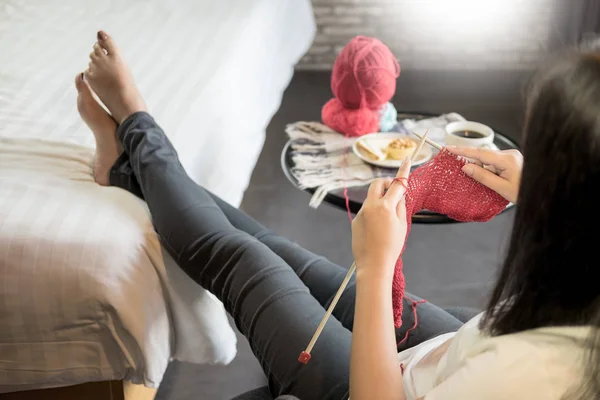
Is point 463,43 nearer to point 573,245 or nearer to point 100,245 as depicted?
point 100,245

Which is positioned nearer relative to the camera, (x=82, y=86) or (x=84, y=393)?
(x=84, y=393)

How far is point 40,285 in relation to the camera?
2.80ft

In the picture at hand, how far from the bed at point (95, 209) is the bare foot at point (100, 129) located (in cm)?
2

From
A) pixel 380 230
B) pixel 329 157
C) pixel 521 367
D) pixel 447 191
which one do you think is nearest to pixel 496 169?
pixel 447 191

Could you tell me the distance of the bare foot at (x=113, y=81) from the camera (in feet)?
3.76

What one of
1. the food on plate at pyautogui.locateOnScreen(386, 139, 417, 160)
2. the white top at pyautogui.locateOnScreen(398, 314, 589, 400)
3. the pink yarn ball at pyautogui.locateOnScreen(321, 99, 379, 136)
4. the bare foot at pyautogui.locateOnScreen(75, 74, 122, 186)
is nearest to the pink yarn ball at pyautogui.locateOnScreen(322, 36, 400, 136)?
the pink yarn ball at pyautogui.locateOnScreen(321, 99, 379, 136)

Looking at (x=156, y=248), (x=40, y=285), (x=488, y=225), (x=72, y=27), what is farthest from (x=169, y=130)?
(x=488, y=225)

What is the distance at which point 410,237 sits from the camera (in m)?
1.80

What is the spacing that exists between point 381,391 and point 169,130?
0.68 m

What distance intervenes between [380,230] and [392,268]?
0.14ft

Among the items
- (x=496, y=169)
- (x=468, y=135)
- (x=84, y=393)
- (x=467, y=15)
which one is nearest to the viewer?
(x=496, y=169)

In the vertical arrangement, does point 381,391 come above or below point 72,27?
below

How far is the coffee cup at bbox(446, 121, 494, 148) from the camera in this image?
129cm

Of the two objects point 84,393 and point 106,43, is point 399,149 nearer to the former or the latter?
point 106,43
